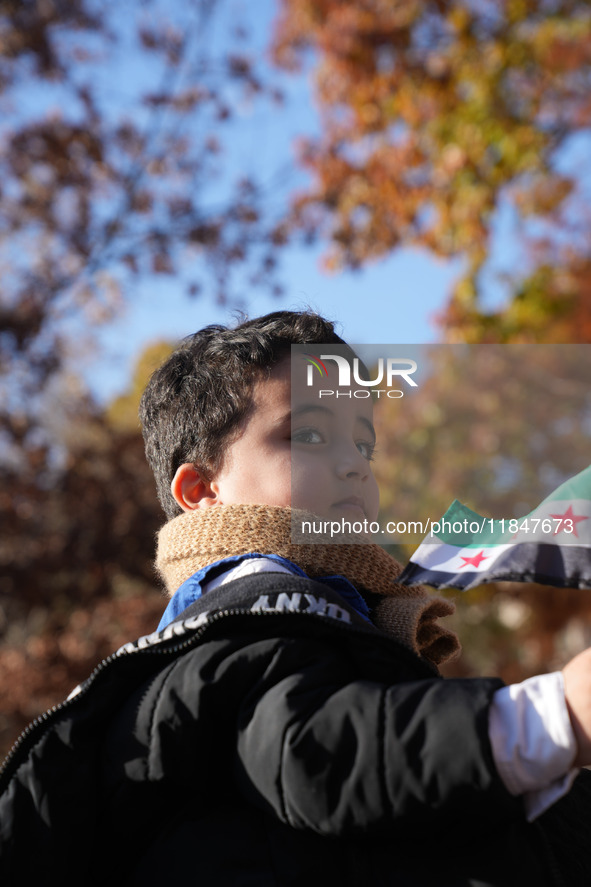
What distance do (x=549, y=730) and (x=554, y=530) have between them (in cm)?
34

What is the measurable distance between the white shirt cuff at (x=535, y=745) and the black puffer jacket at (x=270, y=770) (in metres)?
0.02

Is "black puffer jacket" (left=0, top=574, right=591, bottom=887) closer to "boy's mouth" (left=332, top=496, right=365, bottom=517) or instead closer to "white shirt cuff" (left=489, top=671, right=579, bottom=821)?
"white shirt cuff" (left=489, top=671, right=579, bottom=821)

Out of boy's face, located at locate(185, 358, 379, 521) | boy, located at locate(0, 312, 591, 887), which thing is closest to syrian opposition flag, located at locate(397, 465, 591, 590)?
boy, located at locate(0, 312, 591, 887)

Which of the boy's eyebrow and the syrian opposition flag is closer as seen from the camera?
the syrian opposition flag

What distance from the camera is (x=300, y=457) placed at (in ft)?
5.24


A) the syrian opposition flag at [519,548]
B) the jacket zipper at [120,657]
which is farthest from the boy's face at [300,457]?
the jacket zipper at [120,657]

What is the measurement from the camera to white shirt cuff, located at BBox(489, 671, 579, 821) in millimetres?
963

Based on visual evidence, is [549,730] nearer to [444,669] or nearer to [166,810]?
[166,810]

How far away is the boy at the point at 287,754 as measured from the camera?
3.24 feet

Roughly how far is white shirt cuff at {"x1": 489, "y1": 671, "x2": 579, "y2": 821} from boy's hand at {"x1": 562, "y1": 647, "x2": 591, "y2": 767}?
11 millimetres

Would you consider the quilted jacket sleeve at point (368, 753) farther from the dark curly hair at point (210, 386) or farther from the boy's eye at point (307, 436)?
the dark curly hair at point (210, 386)

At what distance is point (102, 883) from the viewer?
123cm

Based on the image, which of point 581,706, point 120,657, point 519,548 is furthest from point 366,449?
point 581,706

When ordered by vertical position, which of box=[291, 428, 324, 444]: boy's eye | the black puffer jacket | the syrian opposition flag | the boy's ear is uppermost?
box=[291, 428, 324, 444]: boy's eye
